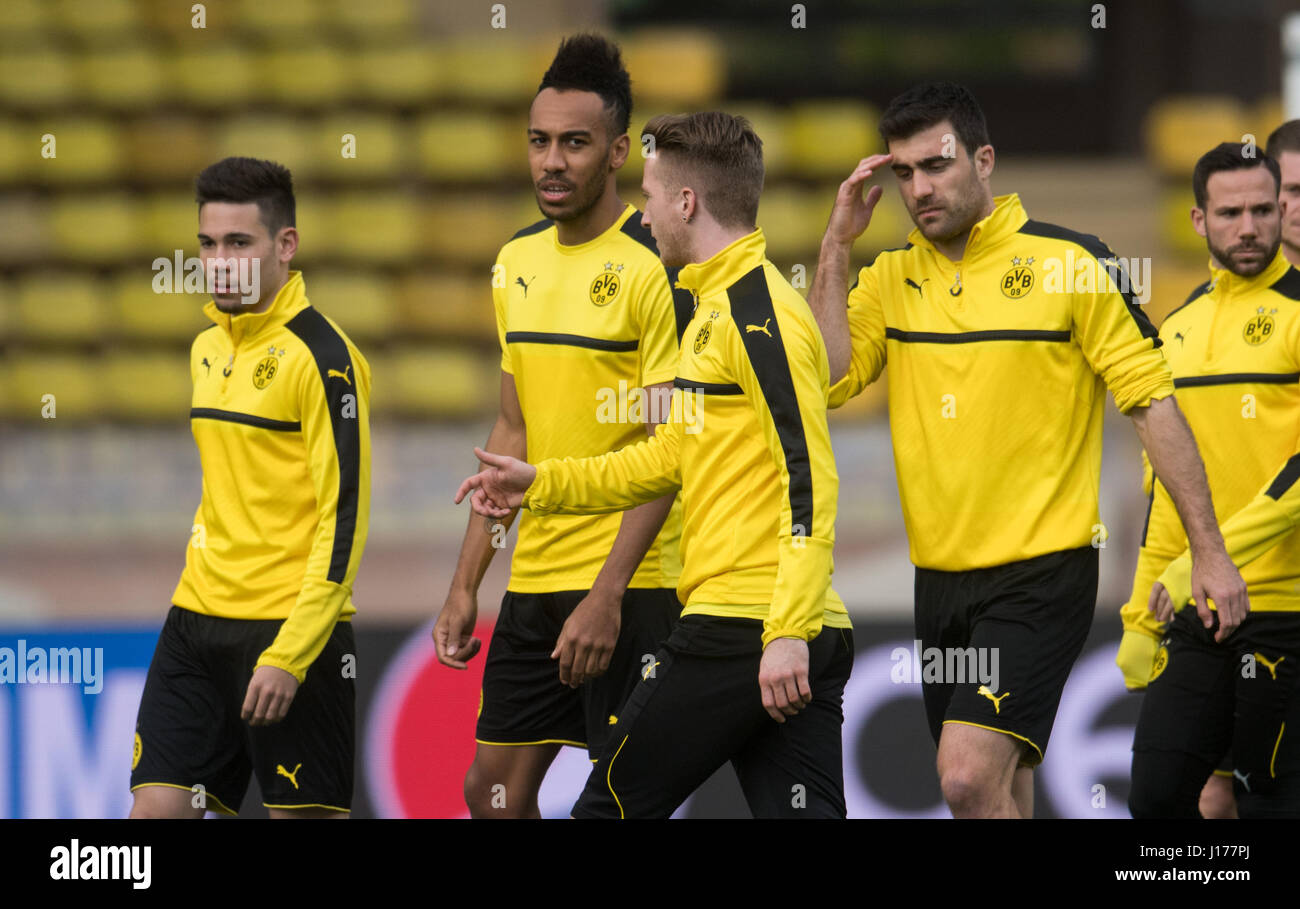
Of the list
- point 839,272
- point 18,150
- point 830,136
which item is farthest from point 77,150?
point 839,272

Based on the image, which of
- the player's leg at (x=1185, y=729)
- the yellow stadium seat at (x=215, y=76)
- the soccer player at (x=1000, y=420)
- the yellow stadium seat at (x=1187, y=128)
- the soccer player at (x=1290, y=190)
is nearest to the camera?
the soccer player at (x=1000, y=420)

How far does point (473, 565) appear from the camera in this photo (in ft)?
14.1

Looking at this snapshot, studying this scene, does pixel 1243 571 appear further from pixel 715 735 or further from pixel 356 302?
pixel 356 302

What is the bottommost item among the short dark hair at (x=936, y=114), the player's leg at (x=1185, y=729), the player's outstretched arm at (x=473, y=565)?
the player's leg at (x=1185, y=729)

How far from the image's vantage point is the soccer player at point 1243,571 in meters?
4.34

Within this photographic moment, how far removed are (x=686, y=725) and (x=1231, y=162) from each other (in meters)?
2.13

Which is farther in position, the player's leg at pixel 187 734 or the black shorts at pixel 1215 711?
the black shorts at pixel 1215 711

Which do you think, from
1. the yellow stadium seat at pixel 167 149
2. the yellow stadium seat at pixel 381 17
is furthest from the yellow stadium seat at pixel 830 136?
the yellow stadium seat at pixel 167 149

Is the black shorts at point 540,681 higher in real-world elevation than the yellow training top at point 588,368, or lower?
lower

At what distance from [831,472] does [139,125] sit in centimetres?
714

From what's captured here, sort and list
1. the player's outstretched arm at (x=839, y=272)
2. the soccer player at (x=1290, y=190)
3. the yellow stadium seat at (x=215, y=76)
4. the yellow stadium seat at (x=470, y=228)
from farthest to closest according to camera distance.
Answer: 1. the yellow stadium seat at (x=215, y=76)
2. the yellow stadium seat at (x=470, y=228)
3. the soccer player at (x=1290, y=190)
4. the player's outstretched arm at (x=839, y=272)

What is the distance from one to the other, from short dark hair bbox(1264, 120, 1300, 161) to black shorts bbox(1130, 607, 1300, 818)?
1284mm

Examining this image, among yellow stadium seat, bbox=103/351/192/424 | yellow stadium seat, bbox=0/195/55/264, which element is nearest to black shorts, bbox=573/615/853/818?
yellow stadium seat, bbox=103/351/192/424

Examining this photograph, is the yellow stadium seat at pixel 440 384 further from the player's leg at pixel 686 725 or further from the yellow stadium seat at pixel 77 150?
the player's leg at pixel 686 725
